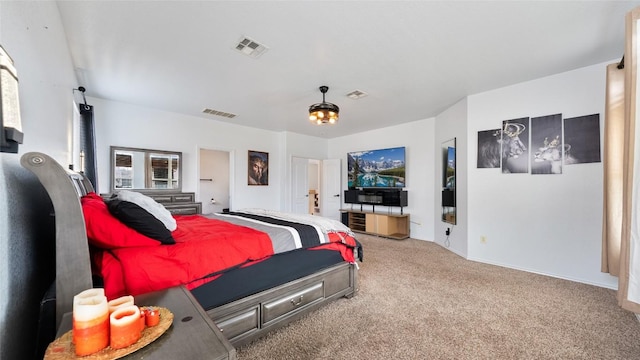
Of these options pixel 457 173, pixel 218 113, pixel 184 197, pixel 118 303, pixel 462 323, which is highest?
pixel 218 113

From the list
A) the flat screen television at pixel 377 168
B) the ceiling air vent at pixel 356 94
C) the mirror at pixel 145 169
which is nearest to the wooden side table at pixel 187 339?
the ceiling air vent at pixel 356 94

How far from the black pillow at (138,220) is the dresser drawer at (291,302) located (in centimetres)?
90

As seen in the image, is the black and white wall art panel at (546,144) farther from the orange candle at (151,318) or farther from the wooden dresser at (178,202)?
the wooden dresser at (178,202)

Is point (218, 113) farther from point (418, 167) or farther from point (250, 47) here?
point (418, 167)

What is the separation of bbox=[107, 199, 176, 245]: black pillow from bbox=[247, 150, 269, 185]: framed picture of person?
4381mm

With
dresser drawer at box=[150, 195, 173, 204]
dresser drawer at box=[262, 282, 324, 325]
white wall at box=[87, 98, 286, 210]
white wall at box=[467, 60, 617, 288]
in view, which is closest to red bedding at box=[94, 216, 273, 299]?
dresser drawer at box=[262, 282, 324, 325]

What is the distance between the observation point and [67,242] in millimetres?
1103

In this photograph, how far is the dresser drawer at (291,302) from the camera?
1.98 metres

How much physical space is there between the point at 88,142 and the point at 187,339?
4.00 metres

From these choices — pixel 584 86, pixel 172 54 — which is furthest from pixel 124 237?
pixel 584 86

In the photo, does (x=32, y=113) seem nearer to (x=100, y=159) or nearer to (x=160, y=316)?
(x=160, y=316)

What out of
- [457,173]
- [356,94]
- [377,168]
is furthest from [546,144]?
[377,168]

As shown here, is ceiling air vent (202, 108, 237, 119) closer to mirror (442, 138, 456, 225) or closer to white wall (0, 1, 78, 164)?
white wall (0, 1, 78, 164)

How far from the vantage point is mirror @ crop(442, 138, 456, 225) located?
4562 millimetres
